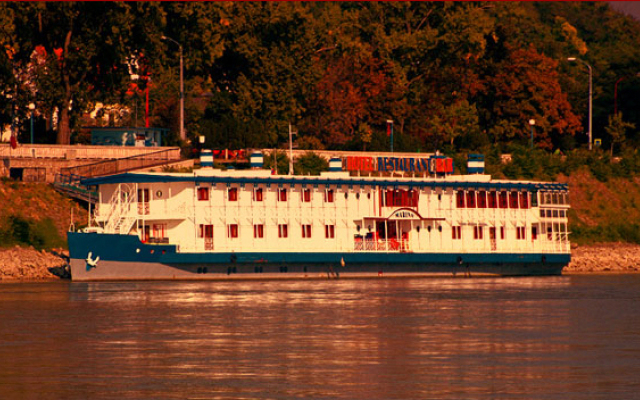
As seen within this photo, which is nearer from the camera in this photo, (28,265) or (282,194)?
(28,265)

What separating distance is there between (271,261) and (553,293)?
716 inches

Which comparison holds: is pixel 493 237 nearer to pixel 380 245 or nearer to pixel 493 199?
pixel 493 199

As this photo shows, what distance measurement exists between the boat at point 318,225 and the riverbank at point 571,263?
4.10m

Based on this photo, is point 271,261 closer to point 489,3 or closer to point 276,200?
point 276,200

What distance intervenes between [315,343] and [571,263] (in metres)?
56.0

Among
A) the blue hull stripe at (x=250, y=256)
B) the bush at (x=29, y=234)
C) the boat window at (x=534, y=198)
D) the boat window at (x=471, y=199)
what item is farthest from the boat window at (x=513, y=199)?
the bush at (x=29, y=234)

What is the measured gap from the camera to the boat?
72375 millimetres

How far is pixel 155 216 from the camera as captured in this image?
7331cm

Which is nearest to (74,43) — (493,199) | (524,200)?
(493,199)

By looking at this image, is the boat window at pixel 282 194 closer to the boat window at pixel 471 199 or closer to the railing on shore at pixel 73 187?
the boat window at pixel 471 199

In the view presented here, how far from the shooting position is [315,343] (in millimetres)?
40000

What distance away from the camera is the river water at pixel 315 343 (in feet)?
101

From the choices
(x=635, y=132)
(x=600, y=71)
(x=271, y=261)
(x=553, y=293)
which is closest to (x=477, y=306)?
(x=553, y=293)

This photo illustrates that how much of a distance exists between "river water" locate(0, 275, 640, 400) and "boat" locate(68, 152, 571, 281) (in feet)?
22.4
